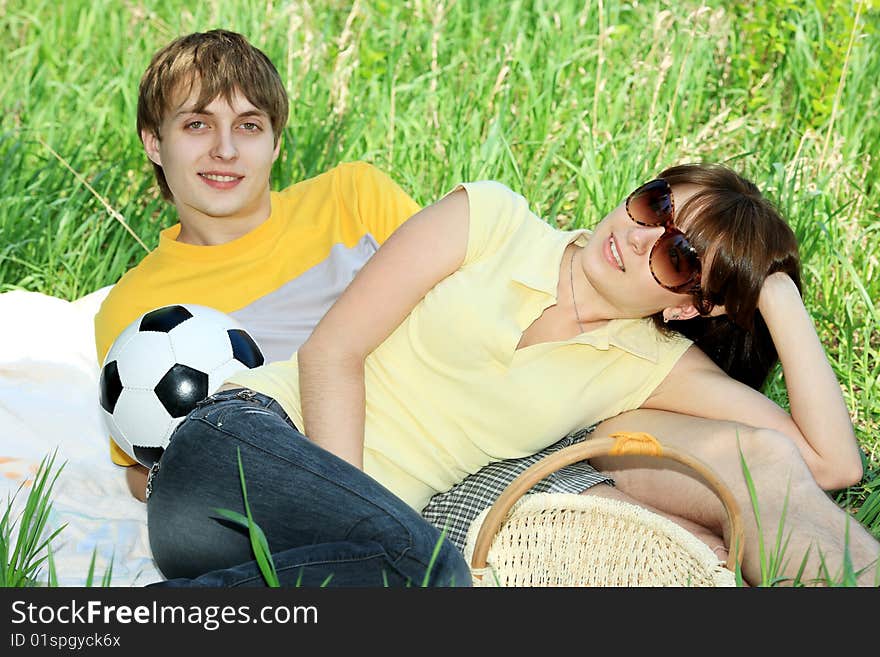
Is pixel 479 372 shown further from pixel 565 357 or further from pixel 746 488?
pixel 746 488

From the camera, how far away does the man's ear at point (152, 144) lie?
3629mm

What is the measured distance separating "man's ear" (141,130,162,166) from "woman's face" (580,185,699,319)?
152 cm

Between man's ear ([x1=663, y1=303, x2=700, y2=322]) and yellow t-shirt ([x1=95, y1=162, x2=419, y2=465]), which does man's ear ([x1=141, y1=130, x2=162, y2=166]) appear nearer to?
yellow t-shirt ([x1=95, y1=162, x2=419, y2=465])

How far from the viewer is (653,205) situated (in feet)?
9.00

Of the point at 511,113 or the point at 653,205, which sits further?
the point at 511,113

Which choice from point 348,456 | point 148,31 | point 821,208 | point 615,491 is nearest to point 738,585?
point 615,491

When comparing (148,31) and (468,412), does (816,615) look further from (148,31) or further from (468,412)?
(148,31)

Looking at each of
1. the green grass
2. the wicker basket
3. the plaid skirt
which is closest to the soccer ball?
the plaid skirt

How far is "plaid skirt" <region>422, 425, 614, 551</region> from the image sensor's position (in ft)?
9.59

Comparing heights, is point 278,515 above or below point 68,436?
below

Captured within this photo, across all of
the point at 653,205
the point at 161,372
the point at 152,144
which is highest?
the point at 152,144

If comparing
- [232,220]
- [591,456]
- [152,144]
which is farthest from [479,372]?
[152,144]

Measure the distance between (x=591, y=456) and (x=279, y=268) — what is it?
1393mm

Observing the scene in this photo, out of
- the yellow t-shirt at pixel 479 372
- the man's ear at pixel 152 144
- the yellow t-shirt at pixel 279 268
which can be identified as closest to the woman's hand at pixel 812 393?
the yellow t-shirt at pixel 479 372
